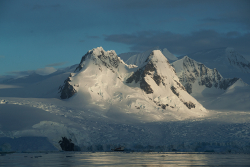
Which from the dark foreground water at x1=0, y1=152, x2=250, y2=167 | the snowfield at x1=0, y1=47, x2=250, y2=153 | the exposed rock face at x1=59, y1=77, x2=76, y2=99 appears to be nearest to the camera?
the dark foreground water at x1=0, y1=152, x2=250, y2=167

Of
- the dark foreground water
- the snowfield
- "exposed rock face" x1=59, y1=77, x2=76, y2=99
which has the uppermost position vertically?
"exposed rock face" x1=59, y1=77, x2=76, y2=99

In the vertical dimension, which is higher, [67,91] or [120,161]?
[67,91]

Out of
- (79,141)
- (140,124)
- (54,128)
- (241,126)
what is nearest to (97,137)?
(79,141)

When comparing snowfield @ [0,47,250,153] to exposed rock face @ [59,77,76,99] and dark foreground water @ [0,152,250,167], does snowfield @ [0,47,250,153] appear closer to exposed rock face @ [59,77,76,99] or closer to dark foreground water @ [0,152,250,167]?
exposed rock face @ [59,77,76,99]

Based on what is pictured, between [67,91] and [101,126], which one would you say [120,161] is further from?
[67,91]

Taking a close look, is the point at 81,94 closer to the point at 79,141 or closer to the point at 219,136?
the point at 79,141

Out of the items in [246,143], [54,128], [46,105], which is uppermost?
[46,105]

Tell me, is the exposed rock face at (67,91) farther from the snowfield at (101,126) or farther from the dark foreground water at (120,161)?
the dark foreground water at (120,161)

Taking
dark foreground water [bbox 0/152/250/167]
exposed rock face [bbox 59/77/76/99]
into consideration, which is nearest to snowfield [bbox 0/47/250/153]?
exposed rock face [bbox 59/77/76/99]

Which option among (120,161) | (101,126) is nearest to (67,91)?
(101,126)

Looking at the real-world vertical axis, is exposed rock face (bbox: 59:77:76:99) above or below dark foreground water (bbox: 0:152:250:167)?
above

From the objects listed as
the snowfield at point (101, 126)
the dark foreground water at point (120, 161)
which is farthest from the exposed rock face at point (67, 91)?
the dark foreground water at point (120, 161)
